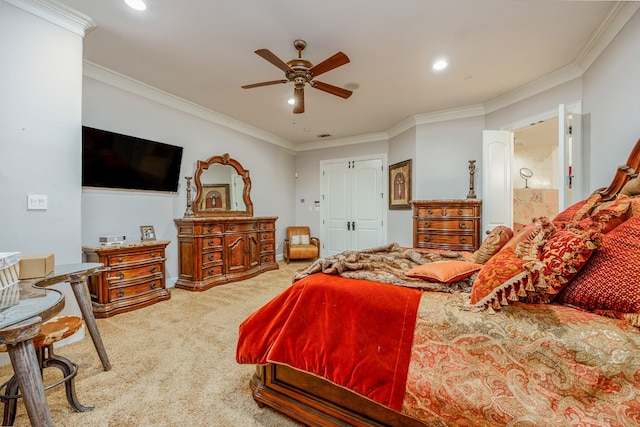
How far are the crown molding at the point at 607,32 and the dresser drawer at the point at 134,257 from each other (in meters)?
4.89

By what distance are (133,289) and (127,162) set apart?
1.50m

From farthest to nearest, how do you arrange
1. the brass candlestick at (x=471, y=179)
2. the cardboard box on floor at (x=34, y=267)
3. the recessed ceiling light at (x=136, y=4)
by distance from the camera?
the brass candlestick at (x=471, y=179) < the recessed ceiling light at (x=136, y=4) < the cardboard box on floor at (x=34, y=267)

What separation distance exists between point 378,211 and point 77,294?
4.76 m

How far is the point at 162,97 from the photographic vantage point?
375cm

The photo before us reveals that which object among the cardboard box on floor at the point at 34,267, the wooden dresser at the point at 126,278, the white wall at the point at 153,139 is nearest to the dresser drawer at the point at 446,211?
the white wall at the point at 153,139

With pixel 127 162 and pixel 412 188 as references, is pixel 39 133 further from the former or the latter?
pixel 412 188

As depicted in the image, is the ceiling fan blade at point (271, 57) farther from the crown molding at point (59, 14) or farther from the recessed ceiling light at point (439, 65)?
the recessed ceiling light at point (439, 65)

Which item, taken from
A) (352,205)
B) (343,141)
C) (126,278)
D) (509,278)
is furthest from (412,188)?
(126,278)

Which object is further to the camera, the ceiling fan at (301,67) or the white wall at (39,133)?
the ceiling fan at (301,67)

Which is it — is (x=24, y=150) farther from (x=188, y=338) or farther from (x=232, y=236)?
(x=232, y=236)

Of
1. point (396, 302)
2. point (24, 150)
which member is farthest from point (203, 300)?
point (396, 302)

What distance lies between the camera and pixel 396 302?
1213 millimetres

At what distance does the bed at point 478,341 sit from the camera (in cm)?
90

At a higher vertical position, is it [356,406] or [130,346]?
[356,406]
